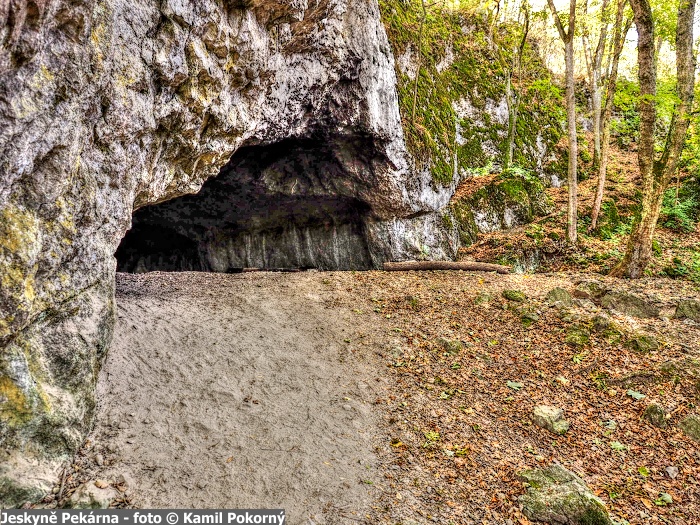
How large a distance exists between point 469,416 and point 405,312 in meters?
2.95

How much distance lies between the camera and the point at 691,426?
5.59 meters

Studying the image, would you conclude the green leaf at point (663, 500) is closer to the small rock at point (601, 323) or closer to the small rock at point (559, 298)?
the small rock at point (601, 323)

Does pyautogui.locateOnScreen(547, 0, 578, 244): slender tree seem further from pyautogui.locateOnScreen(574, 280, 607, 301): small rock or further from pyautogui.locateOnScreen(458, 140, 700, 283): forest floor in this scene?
Result: pyautogui.locateOnScreen(574, 280, 607, 301): small rock

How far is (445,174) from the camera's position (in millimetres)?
14312

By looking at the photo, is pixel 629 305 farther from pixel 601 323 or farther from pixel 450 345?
pixel 450 345

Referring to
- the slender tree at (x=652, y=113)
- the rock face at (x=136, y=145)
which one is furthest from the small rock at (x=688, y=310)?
the rock face at (x=136, y=145)

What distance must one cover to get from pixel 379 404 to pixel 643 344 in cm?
479

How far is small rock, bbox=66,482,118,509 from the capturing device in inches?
150

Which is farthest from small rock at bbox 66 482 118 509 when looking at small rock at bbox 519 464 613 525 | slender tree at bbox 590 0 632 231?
slender tree at bbox 590 0 632 231

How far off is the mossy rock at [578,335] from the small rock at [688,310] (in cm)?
217

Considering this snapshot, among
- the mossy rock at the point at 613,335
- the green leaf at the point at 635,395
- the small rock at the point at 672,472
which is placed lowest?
the small rock at the point at 672,472

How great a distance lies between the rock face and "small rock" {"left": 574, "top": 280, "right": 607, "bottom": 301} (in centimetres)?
482

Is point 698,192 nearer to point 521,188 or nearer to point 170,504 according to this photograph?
point 521,188

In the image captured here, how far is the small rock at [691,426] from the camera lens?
551cm
